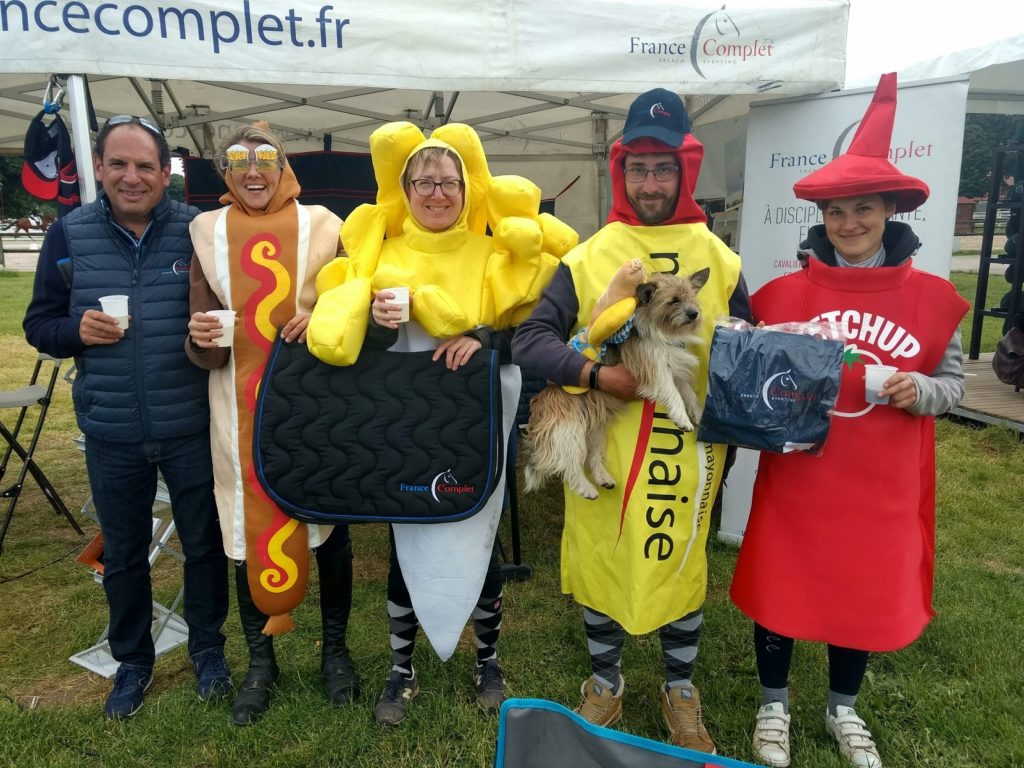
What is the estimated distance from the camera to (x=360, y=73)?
2822 millimetres

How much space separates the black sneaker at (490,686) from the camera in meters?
2.49

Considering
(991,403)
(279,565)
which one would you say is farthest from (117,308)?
(991,403)

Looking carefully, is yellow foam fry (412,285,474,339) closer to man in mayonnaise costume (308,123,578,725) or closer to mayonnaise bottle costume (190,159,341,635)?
man in mayonnaise costume (308,123,578,725)

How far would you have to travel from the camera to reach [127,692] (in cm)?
255

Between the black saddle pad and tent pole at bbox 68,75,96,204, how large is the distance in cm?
116

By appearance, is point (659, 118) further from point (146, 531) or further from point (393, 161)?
point (146, 531)

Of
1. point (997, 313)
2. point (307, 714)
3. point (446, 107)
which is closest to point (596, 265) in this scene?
point (307, 714)

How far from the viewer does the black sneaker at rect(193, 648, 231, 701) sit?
258 cm

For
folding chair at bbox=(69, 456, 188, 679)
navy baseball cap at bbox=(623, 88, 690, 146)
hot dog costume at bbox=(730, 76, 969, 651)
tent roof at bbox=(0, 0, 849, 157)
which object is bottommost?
folding chair at bbox=(69, 456, 188, 679)

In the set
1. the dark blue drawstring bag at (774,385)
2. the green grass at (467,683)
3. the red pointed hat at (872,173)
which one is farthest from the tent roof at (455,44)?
the green grass at (467,683)

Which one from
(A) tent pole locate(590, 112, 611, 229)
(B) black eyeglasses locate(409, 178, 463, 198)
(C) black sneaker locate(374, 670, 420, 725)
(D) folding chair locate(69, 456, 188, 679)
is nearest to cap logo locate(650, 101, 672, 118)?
(B) black eyeglasses locate(409, 178, 463, 198)

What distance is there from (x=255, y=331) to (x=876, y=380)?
184 cm

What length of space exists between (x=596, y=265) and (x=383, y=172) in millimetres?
723

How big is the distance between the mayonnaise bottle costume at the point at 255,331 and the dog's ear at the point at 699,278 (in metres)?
1.17
